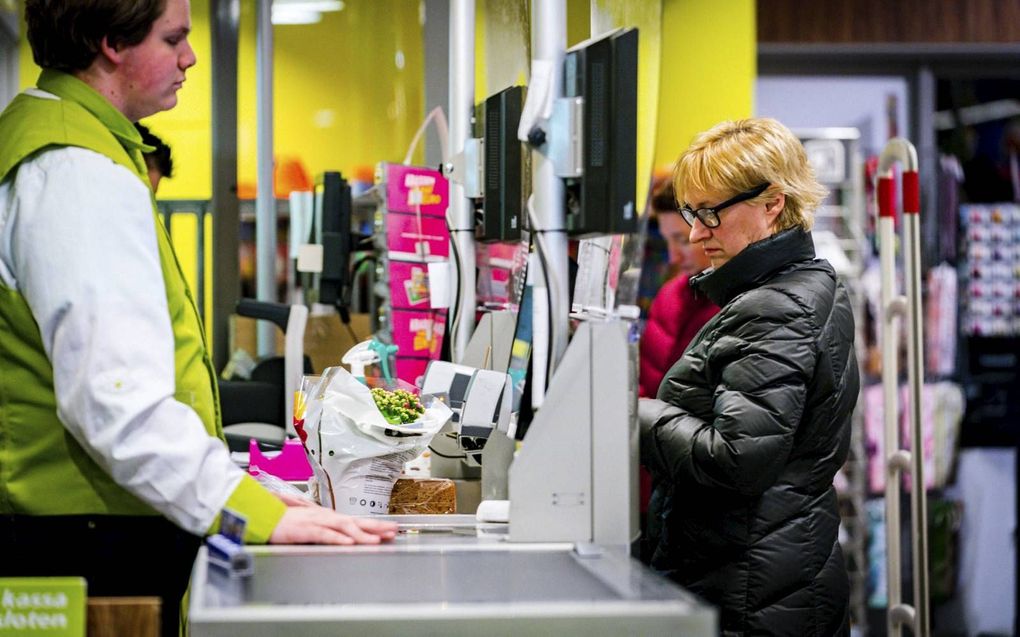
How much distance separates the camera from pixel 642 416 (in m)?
2.33

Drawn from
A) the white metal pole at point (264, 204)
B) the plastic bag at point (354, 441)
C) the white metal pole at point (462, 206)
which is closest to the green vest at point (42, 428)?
the plastic bag at point (354, 441)

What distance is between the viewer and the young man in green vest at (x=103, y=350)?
5.27 feet

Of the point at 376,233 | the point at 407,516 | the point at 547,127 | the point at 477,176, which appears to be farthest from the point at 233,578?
the point at 376,233

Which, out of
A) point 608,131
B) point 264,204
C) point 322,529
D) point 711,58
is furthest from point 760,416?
point 264,204

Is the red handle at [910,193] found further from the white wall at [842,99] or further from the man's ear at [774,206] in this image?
the white wall at [842,99]

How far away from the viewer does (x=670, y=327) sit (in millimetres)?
3957

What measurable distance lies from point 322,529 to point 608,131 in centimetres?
70

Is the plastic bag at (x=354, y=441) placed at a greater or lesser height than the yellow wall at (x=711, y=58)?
lesser

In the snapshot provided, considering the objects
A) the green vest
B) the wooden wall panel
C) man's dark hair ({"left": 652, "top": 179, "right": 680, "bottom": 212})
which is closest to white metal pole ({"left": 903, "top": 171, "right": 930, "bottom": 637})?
man's dark hair ({"left": 652, "top": 179, "right": 680, "bottom": 212})

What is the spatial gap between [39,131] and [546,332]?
0.79m

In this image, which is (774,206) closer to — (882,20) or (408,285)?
(408,285)

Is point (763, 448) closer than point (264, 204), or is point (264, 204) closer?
point (763, 448)

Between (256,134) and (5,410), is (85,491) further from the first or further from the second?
(256,134)

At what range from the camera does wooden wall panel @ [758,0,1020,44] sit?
6.42 metres
